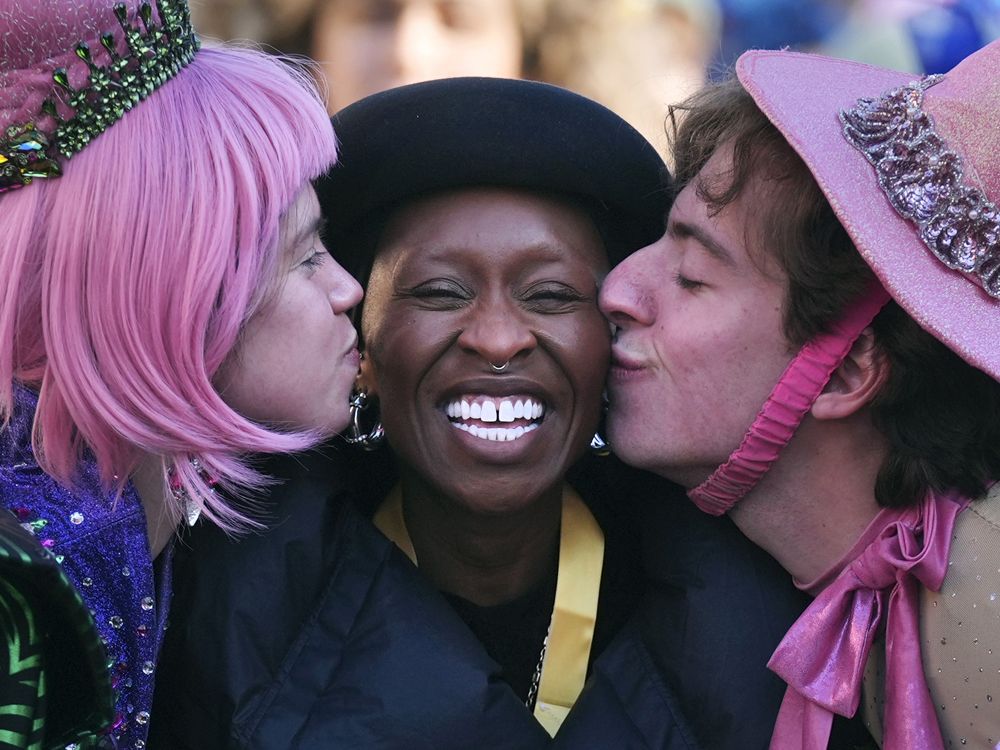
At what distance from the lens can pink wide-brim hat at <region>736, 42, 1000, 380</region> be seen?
204 cm

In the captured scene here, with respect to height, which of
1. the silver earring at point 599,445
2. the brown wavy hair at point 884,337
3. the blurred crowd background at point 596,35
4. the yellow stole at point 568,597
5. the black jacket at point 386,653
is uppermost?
the brown wavy hair at point 884,337

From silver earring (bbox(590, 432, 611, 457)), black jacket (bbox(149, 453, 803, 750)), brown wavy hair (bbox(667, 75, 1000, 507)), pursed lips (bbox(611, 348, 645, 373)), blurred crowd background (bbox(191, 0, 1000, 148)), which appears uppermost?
brown wavy hair (bbox(667, 75, 1000, 507))

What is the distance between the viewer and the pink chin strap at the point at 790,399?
229 cm

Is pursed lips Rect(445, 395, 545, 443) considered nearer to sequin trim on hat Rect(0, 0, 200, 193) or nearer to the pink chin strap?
the pink chin strap

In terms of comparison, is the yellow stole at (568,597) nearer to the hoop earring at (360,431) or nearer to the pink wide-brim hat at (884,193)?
the hoop earring at (360,431)

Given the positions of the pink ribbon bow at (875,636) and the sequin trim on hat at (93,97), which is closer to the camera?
the sequin trim on hat at (93,97)

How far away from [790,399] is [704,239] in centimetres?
36

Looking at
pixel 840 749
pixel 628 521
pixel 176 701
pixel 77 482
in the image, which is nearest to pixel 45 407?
pixel 77 482

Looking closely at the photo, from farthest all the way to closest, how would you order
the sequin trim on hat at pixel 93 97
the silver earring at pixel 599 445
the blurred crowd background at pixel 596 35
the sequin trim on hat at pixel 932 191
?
the blurred crowd background at pixel 596 35 → the silver earring at pixel 599 445 → the sequin trim on hat at pixel 932 191 → the sequin trim on hat at pixel 93 97

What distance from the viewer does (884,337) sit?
7.47 feet

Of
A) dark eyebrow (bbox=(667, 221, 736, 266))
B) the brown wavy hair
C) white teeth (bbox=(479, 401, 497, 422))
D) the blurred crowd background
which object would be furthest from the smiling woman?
the blurred crowd background

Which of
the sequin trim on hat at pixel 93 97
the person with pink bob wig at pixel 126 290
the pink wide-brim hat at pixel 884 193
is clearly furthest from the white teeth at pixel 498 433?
the sequin trim on hat at pixel 93 97

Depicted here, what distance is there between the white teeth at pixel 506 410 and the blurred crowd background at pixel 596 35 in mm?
2159

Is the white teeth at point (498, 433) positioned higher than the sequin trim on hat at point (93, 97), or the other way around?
the sequin trim on hat at point (93, 97)
